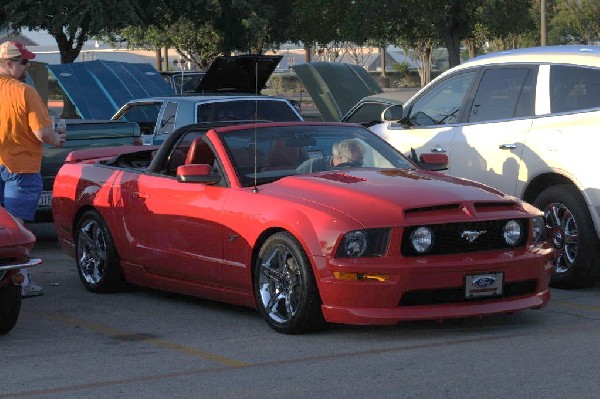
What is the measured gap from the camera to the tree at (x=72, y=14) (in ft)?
107

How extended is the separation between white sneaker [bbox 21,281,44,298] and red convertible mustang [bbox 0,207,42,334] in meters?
1.60

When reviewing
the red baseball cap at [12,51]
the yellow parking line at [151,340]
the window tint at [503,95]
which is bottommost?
the yellow parking line at [151,340]

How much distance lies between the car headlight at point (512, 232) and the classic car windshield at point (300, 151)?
137cm

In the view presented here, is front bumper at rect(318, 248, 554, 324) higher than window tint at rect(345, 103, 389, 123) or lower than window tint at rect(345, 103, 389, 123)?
lower

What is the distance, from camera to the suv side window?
11.8 metres

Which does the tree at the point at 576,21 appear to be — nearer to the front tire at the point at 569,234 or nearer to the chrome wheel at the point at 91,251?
the front tire at the point at 569,234

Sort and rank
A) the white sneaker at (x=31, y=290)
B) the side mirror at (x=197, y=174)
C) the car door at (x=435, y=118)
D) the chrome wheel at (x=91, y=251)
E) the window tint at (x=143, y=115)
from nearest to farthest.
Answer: the side mirror at (x=197, y=174) < the white sneaker at (x=31, y=290) < the chrome wheel at (x=91, y=251) < the car door at (x=435, y=118) < the window tint at (x=143, y=115)

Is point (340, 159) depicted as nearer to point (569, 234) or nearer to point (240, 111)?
point (569, 234)

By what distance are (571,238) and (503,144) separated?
1066 millimetres

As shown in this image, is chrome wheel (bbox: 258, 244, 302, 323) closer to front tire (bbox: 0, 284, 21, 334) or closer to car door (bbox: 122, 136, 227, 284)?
car door (bbox: 122, 136, 227, 284)

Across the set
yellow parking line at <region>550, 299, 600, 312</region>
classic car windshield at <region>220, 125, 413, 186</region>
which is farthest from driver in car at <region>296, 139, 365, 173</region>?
yellow parking line at <region>550, 299, 600, 312</region>

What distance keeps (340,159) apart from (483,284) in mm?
1780

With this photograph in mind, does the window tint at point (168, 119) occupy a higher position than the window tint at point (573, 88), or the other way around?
the window tint at point (573, 88)

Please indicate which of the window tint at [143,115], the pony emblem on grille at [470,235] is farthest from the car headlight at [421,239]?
the window tint at [143,115]
